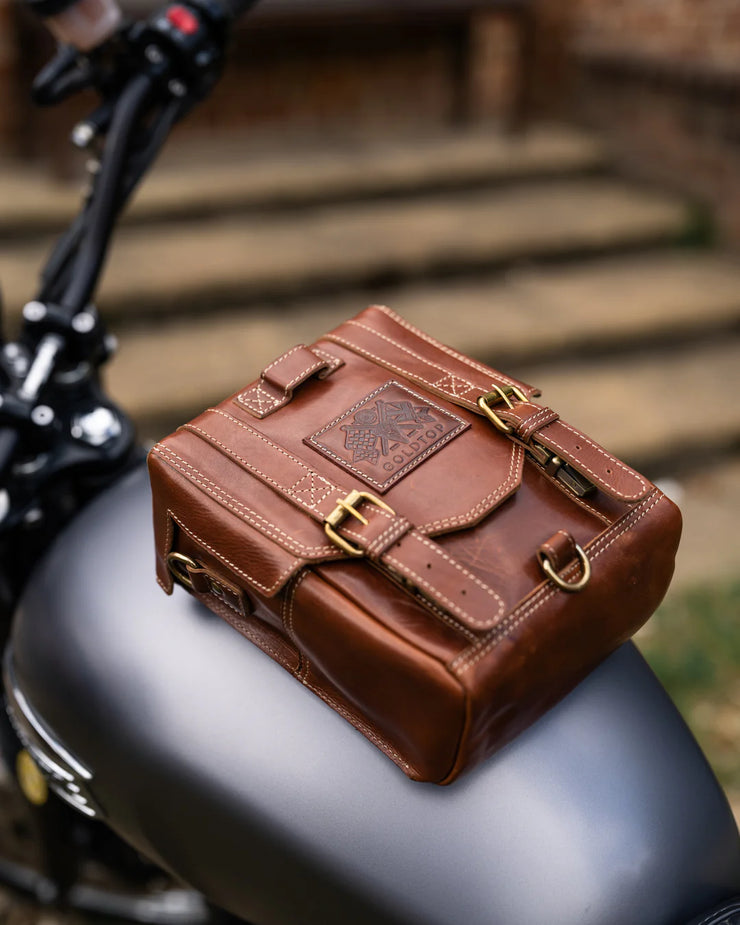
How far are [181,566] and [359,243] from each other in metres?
2.49

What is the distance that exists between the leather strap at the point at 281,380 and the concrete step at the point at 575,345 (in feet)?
5.62

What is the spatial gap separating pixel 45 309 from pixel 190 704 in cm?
49

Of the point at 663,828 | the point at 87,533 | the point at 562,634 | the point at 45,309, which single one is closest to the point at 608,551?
the point at 562,634

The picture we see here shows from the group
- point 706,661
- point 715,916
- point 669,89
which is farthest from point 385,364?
point 669,89

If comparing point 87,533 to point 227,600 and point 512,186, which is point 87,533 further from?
point 512,186

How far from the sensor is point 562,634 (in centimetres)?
73

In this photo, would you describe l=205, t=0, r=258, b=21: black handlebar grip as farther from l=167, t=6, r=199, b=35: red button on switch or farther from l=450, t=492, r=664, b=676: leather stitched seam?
l=450, t=492, r=664, b=676: leather stitched seam

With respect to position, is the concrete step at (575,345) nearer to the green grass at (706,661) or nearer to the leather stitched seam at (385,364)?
the green grass at (706,661)

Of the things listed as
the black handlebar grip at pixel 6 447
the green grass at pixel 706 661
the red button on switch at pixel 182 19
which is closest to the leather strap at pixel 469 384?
the black handlebar grip at pixel 6 447

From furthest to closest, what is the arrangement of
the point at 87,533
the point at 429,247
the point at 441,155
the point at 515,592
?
the point at 441,155 → the point at 429,247 → the point at 87,533 → the point at 515,592

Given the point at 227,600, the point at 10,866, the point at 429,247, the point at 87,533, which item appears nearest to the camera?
the point at 227,600

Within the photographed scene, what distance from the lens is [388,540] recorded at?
0.70 meters

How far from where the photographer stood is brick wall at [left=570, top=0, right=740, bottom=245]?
3361mm

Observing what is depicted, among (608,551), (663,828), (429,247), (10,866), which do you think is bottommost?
(10,866)
